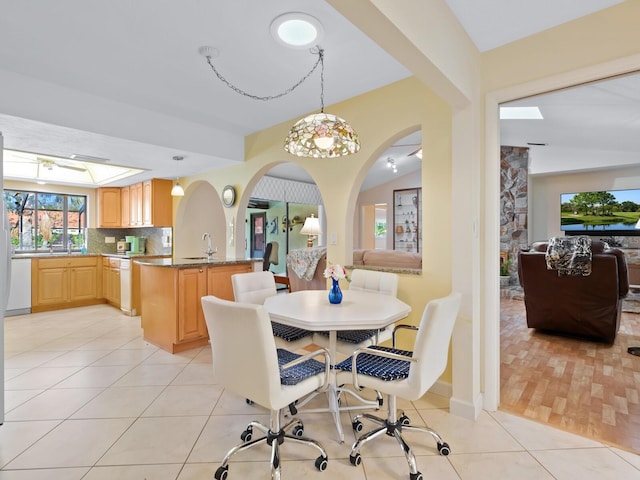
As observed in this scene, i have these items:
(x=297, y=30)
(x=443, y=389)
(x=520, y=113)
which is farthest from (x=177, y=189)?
(x=520, y=113)

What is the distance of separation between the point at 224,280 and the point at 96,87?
7.33ft

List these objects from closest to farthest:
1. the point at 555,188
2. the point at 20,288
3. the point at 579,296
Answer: the point at 579,296 < the point at 20,288 < the point at 555,188

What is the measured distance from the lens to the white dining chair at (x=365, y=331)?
2277mm

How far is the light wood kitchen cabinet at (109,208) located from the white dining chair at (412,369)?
5929mm

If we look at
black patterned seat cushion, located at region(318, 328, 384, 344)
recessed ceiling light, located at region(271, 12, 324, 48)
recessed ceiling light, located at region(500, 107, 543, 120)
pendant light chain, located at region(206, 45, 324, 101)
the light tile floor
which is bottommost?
the light tile floor

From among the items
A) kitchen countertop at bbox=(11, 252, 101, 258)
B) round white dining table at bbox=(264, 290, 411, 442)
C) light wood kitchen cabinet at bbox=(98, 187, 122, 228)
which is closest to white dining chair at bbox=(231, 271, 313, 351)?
round white dining table at bbox=(264, 290, 411, 442)

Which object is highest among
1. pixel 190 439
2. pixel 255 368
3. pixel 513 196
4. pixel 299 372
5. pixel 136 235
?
pixel 513 196

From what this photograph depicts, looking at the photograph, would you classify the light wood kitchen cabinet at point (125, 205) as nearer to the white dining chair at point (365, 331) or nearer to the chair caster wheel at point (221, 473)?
the white dining chair at point (365, 331)

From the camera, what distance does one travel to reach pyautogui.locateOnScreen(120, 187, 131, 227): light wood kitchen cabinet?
592cm

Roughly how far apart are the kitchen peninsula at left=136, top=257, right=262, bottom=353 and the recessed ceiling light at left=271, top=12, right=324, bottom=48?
236 cm

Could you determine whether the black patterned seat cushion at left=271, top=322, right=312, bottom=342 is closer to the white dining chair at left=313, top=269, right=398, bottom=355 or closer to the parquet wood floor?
the white dining chair at left=313, top=269, right=398, bottom=355

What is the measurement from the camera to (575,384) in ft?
8.54

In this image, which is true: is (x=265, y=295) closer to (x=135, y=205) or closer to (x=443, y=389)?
(x=443, y=389)

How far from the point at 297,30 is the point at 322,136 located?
2.48 ft
